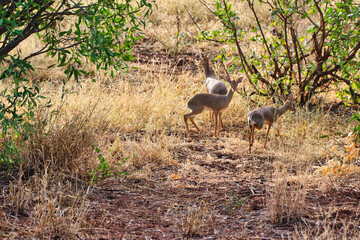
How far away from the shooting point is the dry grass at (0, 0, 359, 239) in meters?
3.53

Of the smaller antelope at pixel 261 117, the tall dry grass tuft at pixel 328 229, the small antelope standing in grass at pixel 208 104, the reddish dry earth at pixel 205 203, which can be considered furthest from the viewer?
the small antelope standing in grass at pixel 208 104

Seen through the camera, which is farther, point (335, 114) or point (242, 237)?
point (335, 114)

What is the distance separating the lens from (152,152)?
5.48 m

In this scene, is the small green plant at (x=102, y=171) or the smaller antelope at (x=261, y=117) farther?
the smaller antelope at (x=261, y=117)

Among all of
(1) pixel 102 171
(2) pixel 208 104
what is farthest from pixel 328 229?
(2) pixel 208 104

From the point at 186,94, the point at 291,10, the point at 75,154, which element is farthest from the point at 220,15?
the point at 75,154

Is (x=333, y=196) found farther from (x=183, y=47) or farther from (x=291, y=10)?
(x=183, y=47)

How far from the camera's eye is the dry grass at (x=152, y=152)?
3531 millimetres

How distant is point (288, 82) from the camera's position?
7457 mm

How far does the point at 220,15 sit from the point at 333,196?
355 cm

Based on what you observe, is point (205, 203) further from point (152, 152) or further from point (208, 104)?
point (208, 104)

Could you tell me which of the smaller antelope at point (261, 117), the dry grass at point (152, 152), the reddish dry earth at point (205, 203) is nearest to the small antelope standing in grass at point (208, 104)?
the dry grass at point (152, 152)

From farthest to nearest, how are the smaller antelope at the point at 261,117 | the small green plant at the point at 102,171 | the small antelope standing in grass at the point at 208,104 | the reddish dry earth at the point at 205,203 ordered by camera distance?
the small antelope standing in grass at the point at 208,104 < the smaller antelope at the point at 261,117 < the small green plant at the point at 102,171 < the reddish dry earth at the point at 205,203

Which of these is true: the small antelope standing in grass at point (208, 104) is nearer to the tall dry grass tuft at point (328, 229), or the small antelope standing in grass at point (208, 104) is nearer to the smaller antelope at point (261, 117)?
the smaller antelope at point (261, 117)
